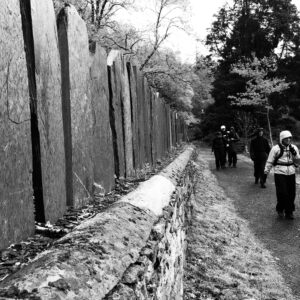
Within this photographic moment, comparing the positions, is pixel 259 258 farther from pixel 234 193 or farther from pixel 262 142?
pixel 262 142

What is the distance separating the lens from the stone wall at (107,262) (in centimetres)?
120

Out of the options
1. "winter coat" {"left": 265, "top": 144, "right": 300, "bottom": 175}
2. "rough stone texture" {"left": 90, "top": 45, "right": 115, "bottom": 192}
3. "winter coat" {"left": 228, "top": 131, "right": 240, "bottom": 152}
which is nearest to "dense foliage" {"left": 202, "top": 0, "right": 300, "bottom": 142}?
"winter coat" {"left": 228, "top": 131, "right": 240, "bottom": 152}

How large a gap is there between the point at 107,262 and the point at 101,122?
175 cm

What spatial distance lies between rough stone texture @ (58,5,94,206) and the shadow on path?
10.2 feet

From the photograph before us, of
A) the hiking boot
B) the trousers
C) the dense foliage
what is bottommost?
the hiking boot

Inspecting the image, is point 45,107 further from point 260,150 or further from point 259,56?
point 259,56

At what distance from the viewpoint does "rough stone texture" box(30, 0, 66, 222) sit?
80.0 inches

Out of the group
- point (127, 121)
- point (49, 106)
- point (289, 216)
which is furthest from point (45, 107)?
point (289, 216)

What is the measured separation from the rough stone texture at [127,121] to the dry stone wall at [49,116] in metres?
0.52

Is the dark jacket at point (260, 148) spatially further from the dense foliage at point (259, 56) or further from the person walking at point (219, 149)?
the dense foliage at point (259, 56)

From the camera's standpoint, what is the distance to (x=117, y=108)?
3703mm

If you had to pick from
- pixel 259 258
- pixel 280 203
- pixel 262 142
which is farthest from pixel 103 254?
pixel 262 142

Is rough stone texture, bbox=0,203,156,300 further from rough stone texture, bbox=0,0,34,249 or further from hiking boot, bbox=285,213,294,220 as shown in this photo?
hiking boot, bbox=285,213,294,220

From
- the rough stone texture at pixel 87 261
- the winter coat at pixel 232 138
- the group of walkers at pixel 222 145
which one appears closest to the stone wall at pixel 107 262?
the rough stone texture at pixel 87 261
